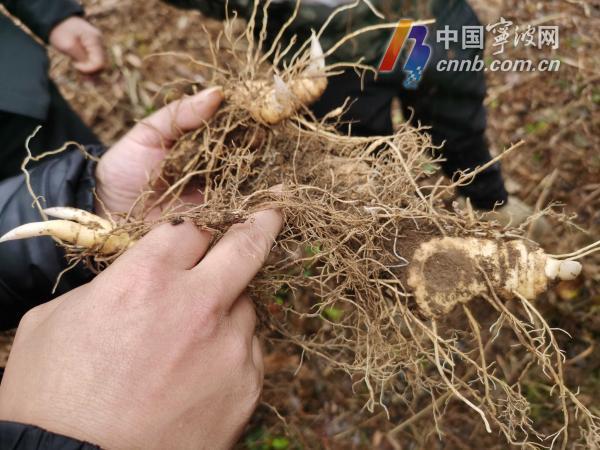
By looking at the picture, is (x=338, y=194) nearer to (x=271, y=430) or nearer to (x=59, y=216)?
(x=59, y=216)

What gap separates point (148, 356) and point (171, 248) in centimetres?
25

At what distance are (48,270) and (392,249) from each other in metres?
1.05

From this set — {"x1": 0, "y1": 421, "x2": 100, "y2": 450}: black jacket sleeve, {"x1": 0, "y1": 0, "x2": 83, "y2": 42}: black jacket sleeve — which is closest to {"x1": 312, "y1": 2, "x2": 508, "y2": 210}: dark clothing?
{"x1": 0, "y1": 0, "x2": 83, "y2": 42}: black jacket sleeve

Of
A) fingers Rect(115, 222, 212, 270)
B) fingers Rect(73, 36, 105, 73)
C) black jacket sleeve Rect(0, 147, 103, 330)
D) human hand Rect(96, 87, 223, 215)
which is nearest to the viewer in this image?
fingers Rect(115, 222, 212, 270)

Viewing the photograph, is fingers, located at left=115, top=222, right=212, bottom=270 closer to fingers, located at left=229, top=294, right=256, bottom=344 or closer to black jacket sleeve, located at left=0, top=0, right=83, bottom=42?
fingers, located at left=229, top=294, right=256, bottom=344

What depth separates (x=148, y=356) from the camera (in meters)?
0.89

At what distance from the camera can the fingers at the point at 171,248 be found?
100 centimetres

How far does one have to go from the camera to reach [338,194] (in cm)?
134

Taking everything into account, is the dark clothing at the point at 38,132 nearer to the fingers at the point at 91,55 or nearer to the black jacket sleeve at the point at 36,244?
the fingers at the point at 91,55

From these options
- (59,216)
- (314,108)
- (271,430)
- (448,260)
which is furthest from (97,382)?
(314,108)

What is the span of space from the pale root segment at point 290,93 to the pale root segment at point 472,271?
613mm

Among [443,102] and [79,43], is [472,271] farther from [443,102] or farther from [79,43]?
[79,43]

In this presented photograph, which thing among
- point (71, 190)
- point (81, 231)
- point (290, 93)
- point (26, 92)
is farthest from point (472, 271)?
point (26, 92)

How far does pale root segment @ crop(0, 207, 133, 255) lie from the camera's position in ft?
4.00
